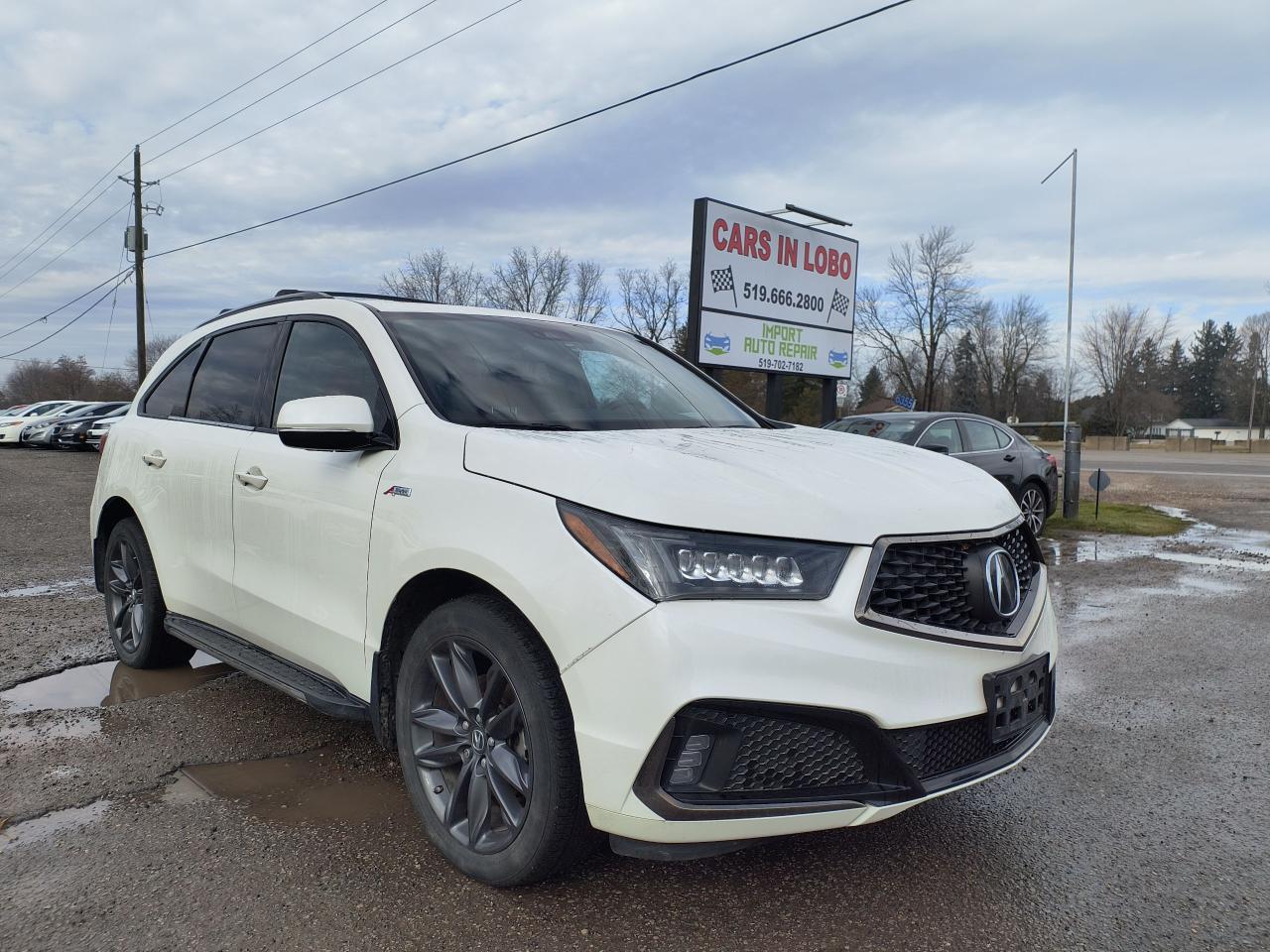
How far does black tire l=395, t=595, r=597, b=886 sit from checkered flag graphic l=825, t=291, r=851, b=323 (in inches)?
471

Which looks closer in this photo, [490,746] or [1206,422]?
[490,746]

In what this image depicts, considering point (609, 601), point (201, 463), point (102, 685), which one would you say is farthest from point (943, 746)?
point (102, 685)

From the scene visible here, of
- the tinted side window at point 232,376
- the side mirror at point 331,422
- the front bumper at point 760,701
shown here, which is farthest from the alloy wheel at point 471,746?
the tinted side window at point 232,376

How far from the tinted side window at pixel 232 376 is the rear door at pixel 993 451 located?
881 cm

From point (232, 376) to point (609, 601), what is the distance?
2.73 metres

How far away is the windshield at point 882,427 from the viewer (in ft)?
35.1

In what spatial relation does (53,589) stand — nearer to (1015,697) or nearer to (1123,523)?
(1015,697)

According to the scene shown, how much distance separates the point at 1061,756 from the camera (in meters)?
3.84

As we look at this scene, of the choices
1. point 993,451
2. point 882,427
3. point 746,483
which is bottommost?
point 993,451

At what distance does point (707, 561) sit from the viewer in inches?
89.0

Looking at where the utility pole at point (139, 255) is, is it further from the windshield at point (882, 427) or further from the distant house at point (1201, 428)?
the distant house at point (1201, 428)

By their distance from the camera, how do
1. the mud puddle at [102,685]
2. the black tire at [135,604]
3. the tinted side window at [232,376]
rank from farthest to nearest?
the black tire at [135,604]
the mud puddle at [102,685]
the tinted side window at [232,376]

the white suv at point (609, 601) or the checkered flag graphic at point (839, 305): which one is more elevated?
the checkered flag graphic at point (839, 305)

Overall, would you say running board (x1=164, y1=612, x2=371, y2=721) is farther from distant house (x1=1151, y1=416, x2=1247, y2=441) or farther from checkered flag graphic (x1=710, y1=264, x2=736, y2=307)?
distant house (x1=1151, y1=416, x2=1247, y2=441)
